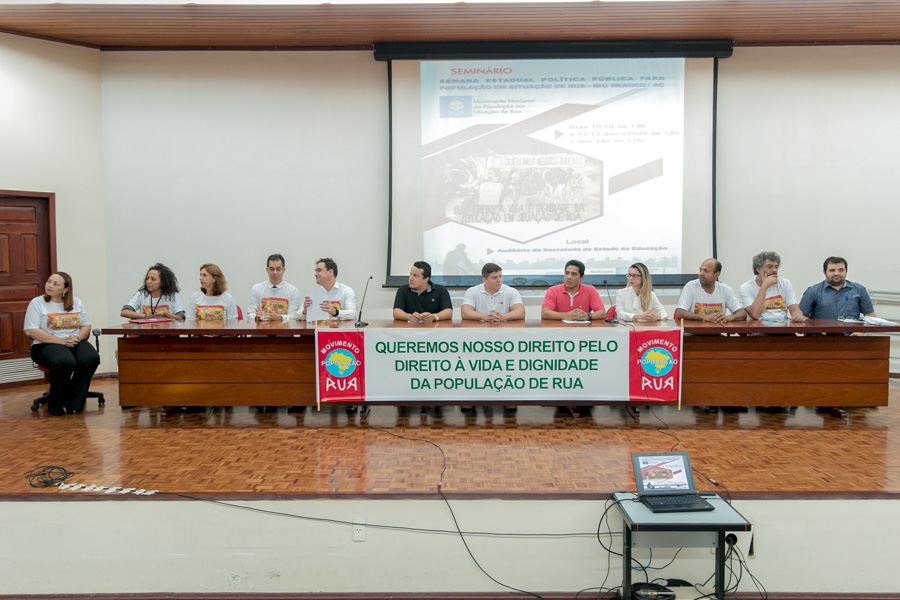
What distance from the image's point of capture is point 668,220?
6.27 meters

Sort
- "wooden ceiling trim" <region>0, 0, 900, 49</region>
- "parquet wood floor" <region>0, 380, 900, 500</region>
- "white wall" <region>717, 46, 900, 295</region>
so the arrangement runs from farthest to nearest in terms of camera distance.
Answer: "white wall" <region>717, 46, 900, 295</region> < "wooden ceiling trim" <region>0, 0, 900, 49</region> < "parquet wood floor" <region>0, 380, 900, 500</region>

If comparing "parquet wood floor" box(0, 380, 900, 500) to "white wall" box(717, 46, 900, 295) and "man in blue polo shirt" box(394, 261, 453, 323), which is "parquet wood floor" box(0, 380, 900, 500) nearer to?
"man in blue polo shirt" box(394, 261, 453, 323)

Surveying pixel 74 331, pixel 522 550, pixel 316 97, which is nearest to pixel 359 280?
pixel 316 97

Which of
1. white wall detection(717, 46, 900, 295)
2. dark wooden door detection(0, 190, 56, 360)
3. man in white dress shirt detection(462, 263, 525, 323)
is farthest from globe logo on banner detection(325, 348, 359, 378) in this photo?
white wall detection(717, 46, 900, 295)

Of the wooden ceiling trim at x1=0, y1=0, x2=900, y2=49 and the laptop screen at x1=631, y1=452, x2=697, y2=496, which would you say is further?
the wooden ceiling trim at x1=0, y1=0, x2=900, y2=49

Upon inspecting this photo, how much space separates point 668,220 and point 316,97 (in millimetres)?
3799

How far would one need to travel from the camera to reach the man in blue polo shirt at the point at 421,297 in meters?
4.98

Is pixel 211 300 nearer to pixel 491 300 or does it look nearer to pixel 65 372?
pixel 65 372

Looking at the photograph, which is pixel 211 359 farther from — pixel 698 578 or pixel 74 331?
pixel 698 578

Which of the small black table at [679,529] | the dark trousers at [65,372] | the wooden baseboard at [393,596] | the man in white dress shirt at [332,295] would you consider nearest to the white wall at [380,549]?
the wooden baseboard at [393,596]

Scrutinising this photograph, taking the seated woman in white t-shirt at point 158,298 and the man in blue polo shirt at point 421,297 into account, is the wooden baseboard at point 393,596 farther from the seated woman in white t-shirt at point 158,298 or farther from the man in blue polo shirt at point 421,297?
the seated woman in white t-shirt at point 158,298

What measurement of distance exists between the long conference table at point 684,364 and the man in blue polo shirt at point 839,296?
2.03 ft

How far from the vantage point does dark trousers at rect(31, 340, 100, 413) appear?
4805 mm

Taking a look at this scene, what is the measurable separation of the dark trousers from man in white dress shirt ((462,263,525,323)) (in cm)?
303
